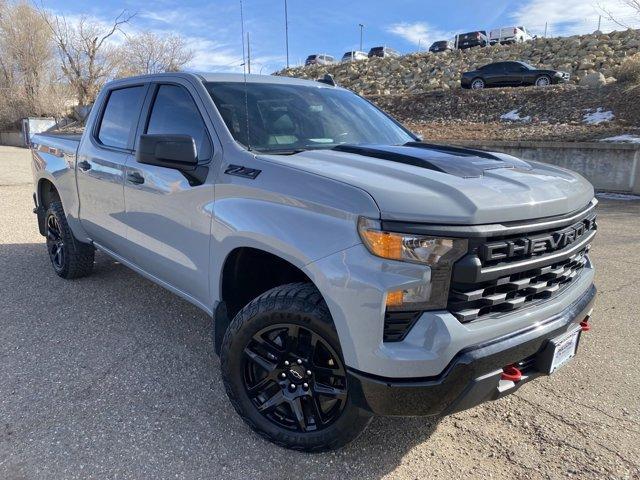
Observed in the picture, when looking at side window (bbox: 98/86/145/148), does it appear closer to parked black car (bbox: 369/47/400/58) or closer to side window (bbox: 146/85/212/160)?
side window (bbox: 146/85/212/160)

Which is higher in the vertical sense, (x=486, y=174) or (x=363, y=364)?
(x=486, y=174)

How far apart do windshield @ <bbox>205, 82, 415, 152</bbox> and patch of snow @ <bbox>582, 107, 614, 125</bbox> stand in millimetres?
11899

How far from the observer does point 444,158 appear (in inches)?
108

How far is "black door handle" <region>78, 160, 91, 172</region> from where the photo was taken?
14.0 ft

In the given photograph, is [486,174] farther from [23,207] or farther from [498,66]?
[498,66]

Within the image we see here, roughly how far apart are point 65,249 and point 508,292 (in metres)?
4.30

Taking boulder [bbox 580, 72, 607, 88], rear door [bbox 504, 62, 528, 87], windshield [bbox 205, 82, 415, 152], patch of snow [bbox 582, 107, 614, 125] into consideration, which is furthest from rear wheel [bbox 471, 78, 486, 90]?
windshield [bbox 205, 82, 415, 152]

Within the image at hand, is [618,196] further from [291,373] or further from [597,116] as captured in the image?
[291,373]

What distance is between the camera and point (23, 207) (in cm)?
946

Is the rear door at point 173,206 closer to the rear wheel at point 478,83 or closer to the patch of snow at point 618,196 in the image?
the patch of snow at point 618,196

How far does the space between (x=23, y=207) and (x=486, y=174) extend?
30.6 feet

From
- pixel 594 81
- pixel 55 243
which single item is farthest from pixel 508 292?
pixel 594 81

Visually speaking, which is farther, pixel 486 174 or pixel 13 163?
pixel 13 163

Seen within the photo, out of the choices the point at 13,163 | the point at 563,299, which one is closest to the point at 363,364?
the point at 563,299
